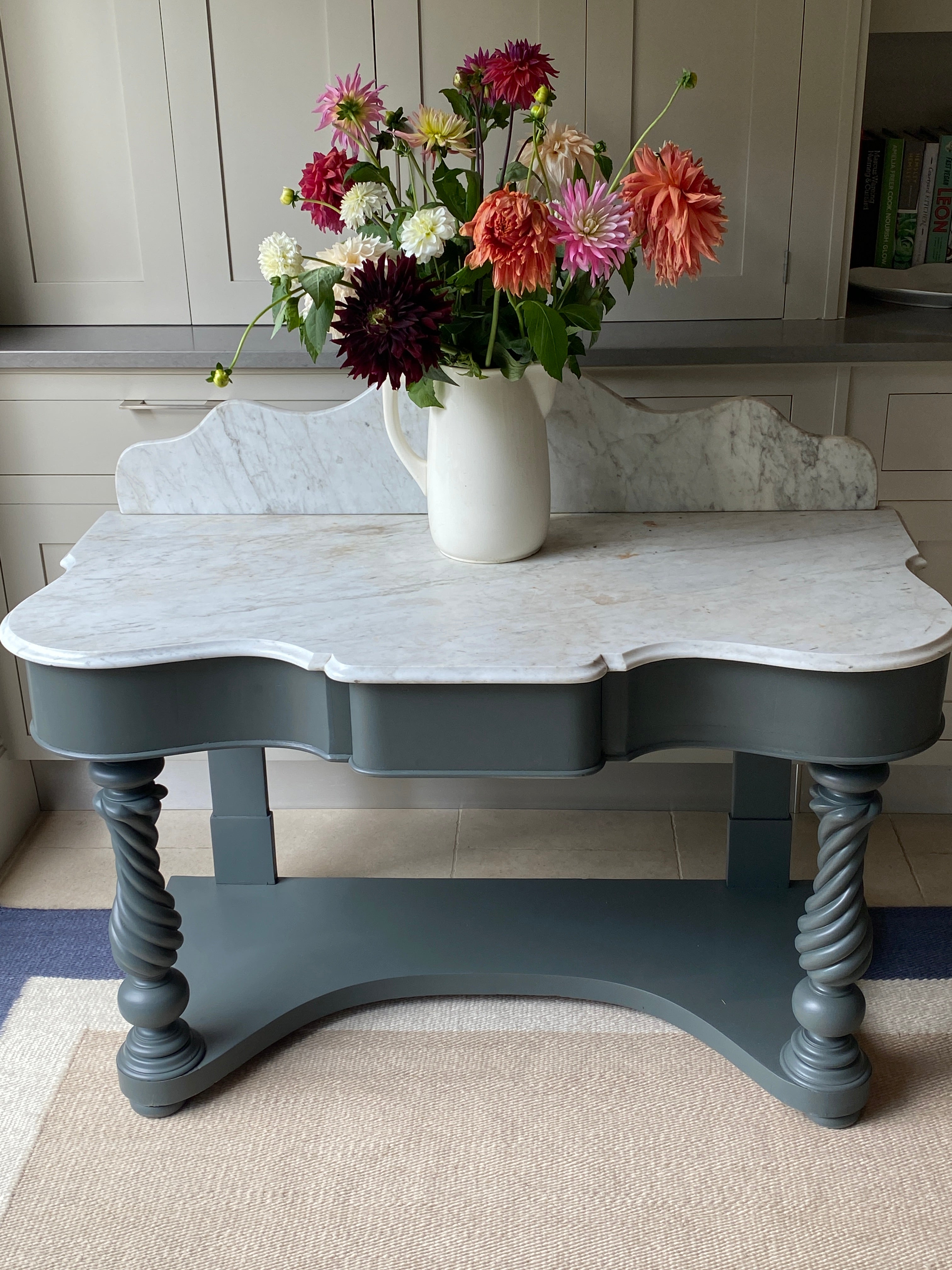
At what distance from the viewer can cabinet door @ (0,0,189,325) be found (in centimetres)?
215

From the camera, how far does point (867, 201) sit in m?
2.43

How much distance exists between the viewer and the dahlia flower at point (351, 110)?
1414 millimetres

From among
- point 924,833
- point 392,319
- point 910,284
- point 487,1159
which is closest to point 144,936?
point 487,1159

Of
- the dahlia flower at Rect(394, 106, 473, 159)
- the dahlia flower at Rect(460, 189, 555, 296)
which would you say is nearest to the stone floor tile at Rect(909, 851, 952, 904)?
the dahlia flower at Rect(460, 189, 555, 296)

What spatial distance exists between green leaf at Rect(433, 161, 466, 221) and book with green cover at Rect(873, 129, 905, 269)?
4.42ft

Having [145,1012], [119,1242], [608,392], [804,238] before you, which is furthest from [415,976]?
[804,238]

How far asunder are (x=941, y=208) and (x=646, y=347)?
86 cm

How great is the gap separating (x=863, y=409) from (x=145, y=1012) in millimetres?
1579

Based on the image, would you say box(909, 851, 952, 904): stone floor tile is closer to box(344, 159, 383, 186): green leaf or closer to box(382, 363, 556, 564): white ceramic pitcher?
box(382, 363, 556, 564): white ceramic pitcher

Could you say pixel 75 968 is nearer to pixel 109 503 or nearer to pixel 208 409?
pixel 109 503

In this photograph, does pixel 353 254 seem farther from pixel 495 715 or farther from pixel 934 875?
pixel 934 875

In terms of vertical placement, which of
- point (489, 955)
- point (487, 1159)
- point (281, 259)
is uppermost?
point (281, 259)

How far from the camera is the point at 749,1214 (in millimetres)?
1528

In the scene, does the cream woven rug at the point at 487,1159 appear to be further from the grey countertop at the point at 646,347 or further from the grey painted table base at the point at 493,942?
the grey countertop at the point at 646,347
